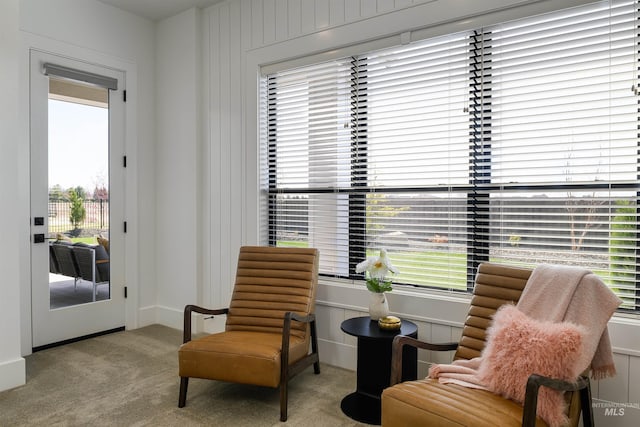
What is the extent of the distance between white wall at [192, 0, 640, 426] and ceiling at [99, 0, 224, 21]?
0.52 ft

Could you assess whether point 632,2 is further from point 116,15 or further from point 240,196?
point 116,15

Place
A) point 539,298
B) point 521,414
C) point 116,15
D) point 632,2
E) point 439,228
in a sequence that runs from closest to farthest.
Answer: point 521,414, point 539,298, point 632,2, point 439,228, point 116,15

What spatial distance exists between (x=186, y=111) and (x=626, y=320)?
3742 mm

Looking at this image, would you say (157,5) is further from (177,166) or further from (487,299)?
(487,299)

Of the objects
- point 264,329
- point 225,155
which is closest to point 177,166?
point 225,155

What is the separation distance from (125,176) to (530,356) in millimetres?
3756

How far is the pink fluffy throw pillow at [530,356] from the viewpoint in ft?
5.62

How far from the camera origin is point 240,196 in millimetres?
3852

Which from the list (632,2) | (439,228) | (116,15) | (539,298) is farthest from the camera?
(116,15)

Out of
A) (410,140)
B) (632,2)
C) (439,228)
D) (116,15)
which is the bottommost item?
(439,228)

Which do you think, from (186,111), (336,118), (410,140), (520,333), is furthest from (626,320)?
(186,111)

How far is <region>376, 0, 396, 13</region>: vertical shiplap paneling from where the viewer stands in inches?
117

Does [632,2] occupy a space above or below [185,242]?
above

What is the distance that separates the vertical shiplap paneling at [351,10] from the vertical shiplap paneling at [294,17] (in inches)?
17.1
